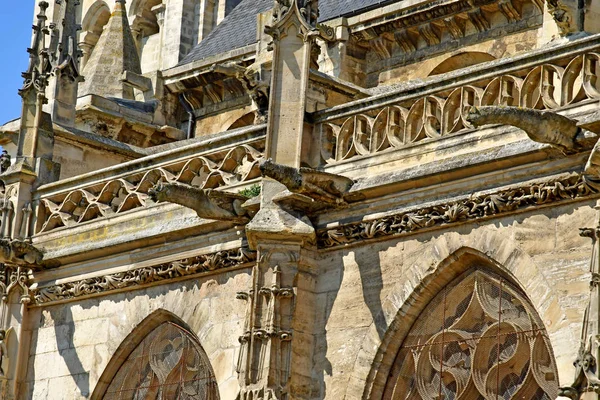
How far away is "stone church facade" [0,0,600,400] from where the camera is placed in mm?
13289

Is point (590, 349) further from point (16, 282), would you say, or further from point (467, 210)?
point (16, 282)

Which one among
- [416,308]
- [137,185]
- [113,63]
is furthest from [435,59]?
[416,308]

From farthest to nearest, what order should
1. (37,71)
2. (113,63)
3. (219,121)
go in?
(113,63) → (219,121) → (37,71)

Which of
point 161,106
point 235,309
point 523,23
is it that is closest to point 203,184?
point 235,309

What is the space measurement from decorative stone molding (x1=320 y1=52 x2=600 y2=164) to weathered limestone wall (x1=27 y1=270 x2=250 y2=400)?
152 centimetres

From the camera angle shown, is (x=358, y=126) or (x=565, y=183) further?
(x=358, y=126)

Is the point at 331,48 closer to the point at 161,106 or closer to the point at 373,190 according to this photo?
the point at 161,106

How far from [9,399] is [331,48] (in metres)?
5.76

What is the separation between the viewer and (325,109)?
1534 cm

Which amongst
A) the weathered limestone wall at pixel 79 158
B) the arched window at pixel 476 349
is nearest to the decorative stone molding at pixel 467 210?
the arched window at pixel 476 349

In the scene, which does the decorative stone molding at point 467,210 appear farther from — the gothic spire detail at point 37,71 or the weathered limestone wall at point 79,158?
the weathered limestone wall at point 79,158

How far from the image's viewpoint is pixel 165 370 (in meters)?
16.2

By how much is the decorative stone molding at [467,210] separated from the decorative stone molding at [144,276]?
41.5 inches

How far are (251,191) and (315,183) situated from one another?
3.44ft
